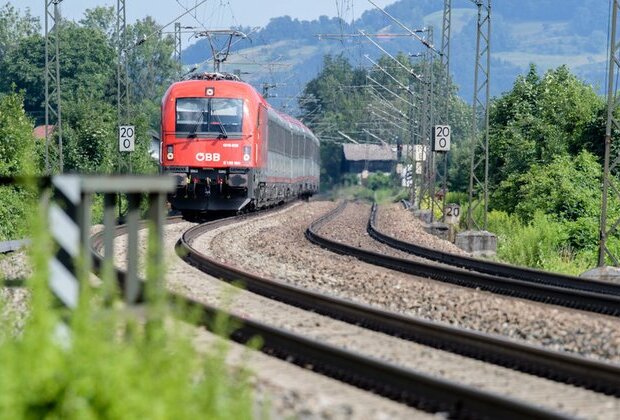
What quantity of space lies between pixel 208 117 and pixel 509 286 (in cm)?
1432

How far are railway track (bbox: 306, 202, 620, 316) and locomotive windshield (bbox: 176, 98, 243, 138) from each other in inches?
303

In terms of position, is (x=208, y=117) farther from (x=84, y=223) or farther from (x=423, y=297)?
(x=84, y=223)

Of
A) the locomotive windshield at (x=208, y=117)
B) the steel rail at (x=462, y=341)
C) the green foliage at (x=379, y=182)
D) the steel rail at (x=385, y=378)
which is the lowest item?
the green foliage at (x=379, y=182)

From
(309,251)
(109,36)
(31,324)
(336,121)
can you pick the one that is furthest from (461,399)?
(336,121)

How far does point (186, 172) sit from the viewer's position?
Answer: 28.3 m

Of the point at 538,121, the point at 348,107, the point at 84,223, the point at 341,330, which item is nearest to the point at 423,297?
the point at 341,330

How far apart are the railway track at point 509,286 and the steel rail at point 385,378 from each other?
5.04 meters

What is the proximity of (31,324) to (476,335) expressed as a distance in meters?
5.12

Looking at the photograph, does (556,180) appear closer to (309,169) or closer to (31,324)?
(309,169)

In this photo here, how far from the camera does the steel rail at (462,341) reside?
8.49 meters

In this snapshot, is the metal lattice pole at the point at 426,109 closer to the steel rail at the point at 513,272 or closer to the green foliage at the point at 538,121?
the green foliage at the point at 538,121

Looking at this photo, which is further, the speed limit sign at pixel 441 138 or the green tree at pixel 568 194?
the speed limit sign at pixel 441 138

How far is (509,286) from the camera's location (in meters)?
15.4

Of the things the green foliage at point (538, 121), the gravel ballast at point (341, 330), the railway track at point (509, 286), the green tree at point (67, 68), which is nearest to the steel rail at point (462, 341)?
the gravel ballast at point (341, 330)
